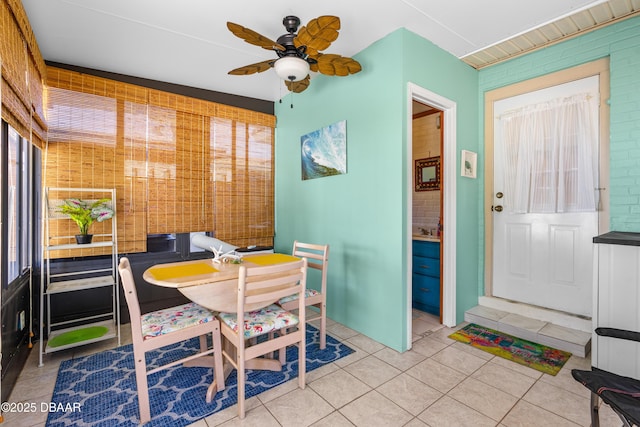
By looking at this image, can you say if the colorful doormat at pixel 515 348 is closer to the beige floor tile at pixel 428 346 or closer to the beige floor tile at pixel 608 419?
the beige floor tile at pixel 428 346

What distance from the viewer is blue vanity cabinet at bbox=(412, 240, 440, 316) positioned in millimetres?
3180

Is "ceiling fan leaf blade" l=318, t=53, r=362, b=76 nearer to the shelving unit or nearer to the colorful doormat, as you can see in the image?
the shelving unit

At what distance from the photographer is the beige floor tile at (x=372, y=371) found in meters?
2.05

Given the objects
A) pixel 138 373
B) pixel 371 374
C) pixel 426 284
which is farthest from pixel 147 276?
pixel 426 284

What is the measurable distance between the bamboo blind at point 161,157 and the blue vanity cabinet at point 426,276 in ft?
6.38

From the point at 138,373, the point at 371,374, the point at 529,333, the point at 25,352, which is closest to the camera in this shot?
the point at 138,373

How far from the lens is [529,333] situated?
256cm

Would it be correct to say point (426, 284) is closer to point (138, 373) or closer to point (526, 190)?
point (526, 190)

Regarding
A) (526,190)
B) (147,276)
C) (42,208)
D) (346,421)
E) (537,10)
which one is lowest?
(346,421)

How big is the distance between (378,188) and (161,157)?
7.76ft

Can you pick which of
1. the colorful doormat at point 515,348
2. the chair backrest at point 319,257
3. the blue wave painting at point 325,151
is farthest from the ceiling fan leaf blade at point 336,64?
the colorful doormat at point 515,348

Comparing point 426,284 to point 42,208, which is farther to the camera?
point 426,284

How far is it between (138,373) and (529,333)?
297 cm

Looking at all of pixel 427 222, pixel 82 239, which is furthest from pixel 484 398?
pixel 82 239
